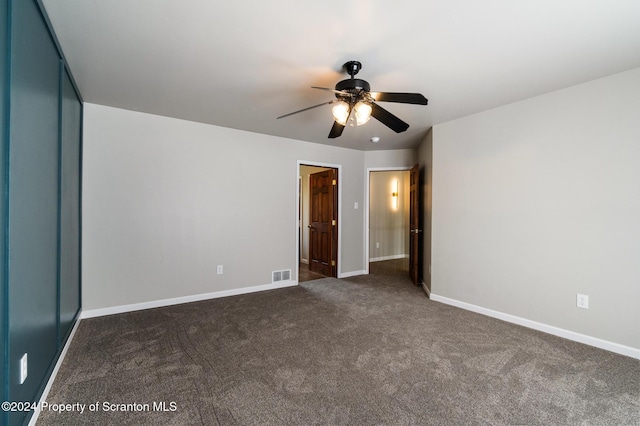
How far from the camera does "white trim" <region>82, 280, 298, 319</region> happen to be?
132 inches

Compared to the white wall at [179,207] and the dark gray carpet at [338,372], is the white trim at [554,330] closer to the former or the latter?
the dark gray carpet at [338,372]

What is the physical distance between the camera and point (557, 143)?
115 inches

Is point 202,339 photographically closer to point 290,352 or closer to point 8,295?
point 290,352

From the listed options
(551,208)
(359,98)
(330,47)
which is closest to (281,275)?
(359,98)

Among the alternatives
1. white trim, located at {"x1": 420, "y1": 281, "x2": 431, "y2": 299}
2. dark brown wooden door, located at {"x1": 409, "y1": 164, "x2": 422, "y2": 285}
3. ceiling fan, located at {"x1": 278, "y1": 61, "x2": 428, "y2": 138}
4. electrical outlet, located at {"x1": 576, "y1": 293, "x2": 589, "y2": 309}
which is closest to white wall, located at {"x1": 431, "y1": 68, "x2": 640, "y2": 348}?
electrical outlet, located at {"x1": 576, "y1": 293, "x2": 589, "y2": 309}

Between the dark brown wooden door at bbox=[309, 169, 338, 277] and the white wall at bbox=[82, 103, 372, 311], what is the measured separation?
29.5 inches

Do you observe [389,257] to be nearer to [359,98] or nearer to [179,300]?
[179,300]

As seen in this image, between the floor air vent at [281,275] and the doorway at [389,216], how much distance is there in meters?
2.90

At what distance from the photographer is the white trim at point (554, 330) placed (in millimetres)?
2518

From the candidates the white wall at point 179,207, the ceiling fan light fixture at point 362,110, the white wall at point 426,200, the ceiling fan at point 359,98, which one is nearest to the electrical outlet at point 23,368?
the white wall at point 179,207

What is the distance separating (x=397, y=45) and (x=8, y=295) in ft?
8.89

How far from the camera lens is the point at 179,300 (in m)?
3.84

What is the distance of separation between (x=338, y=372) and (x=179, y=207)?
2.93 m

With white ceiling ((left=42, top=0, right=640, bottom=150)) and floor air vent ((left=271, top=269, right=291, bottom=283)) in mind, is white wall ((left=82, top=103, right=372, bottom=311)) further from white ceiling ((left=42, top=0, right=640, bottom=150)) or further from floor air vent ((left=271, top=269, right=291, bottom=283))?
white ceiling ((left=42, top=0, right=640, bottom=150))
